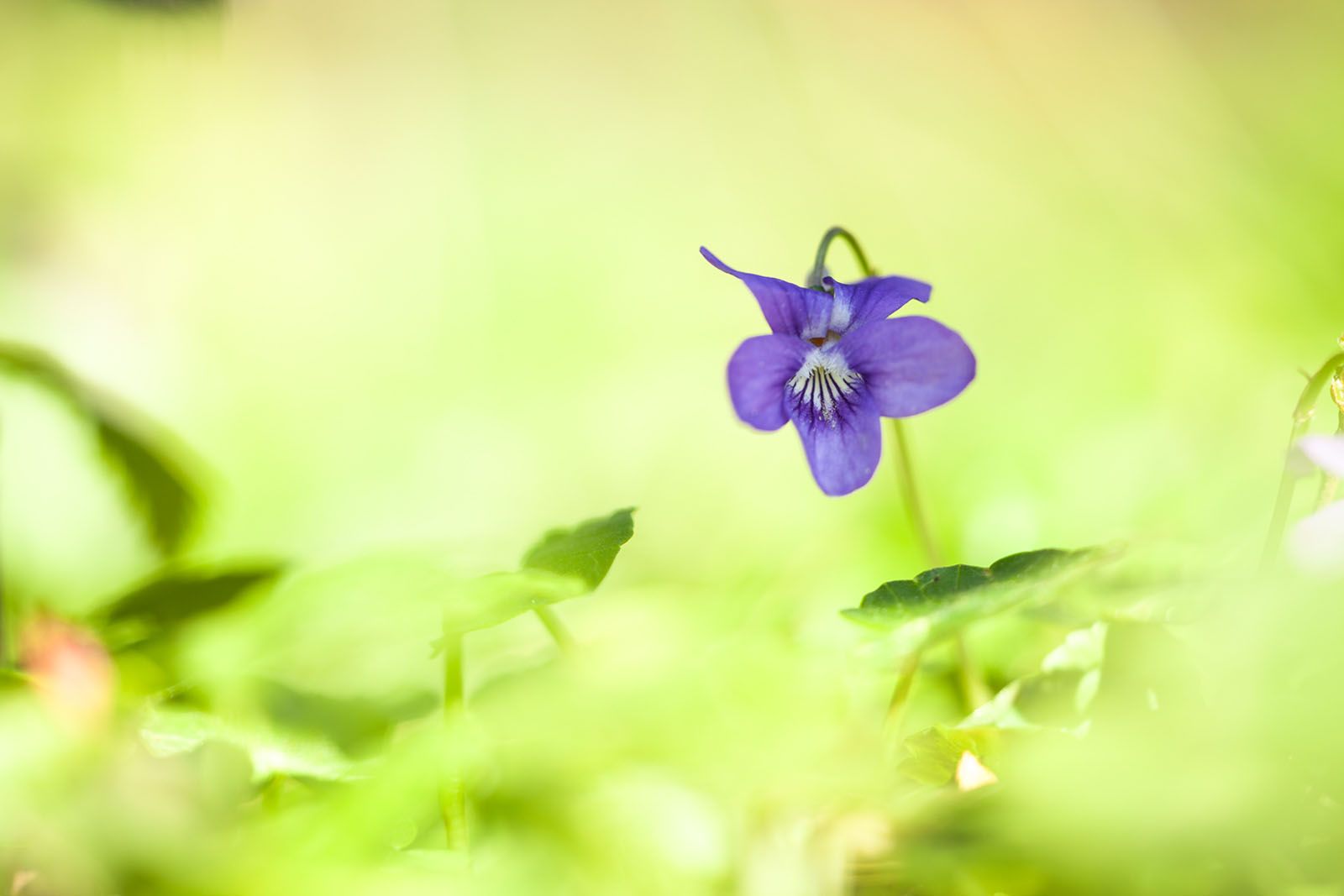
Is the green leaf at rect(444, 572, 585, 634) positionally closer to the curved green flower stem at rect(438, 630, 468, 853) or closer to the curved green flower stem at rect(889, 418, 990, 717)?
the curved green flower stem at rect(438, 630, 468, 853)

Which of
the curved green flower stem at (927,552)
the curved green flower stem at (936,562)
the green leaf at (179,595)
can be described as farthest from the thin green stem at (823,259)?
the green leaf at (179,595)

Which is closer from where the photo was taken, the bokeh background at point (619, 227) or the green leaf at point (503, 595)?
the green leaf at point (503, 595)

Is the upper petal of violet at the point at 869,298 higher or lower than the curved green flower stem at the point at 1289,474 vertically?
higher

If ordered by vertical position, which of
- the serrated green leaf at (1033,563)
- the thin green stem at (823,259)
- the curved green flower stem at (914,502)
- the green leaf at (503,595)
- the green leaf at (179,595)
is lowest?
the serrated green leaf at (1033,563)

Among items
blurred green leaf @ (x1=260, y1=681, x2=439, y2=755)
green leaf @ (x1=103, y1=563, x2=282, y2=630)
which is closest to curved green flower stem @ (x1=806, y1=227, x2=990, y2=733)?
blurred green leaf @ (x1=260, y1=681, x2=439, y2=755)

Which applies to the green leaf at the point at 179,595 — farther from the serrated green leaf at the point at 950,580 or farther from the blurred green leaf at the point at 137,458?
the serrated green leaf at the point at 950,580

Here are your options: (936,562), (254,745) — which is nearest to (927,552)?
(936,562)
